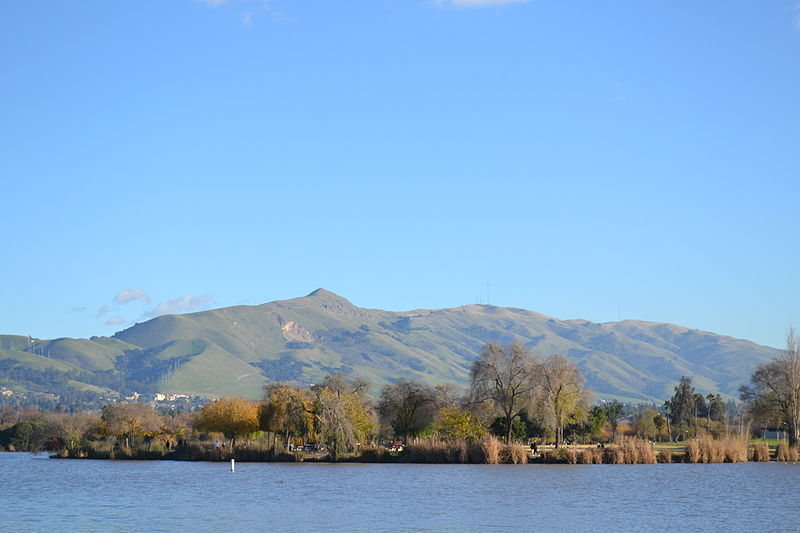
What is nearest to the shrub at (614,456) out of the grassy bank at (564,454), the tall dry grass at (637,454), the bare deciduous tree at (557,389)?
the grassy bank at (564,454)

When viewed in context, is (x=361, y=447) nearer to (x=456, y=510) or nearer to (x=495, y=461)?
(x=495, y=461)

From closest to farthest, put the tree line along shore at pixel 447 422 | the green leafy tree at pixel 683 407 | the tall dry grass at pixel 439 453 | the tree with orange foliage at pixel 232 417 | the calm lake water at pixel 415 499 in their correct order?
the calm lake water at pixel 415 499
the tall dry grass at pixel 439 453
the tree line along shore at pixel 447 422
the tree with orange foliage at pixel 232 417
the green leafy tree at pixel 683 407

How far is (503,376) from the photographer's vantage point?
96438 mm

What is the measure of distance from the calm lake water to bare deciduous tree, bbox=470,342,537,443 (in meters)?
17.1

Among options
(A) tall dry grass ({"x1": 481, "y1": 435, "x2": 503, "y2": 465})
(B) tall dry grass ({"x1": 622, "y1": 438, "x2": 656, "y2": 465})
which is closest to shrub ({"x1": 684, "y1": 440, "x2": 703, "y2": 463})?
(B) tall dry grass ({"x1": 622, "y1": 438, "x2": 656, "y2": 465})


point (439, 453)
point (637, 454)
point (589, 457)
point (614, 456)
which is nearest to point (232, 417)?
point (439, 453)

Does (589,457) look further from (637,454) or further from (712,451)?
(712,451)

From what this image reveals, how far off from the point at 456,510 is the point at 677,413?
461ft

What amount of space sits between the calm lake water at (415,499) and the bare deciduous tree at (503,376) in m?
17.1

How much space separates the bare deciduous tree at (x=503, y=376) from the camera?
95875 millimetres

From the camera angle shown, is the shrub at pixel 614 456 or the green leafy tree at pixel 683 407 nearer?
the shrub at pixel 614 456

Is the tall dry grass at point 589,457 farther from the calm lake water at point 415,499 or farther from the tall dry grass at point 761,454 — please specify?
the tall dry grass at point 761,454

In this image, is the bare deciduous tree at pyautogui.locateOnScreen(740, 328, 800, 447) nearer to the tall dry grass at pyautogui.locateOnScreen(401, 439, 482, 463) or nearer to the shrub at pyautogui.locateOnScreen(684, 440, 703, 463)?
the shrub at pyautogui.locateOnScreen(684, 440, 703, 463)

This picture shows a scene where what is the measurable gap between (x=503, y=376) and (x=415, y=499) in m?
43.7
